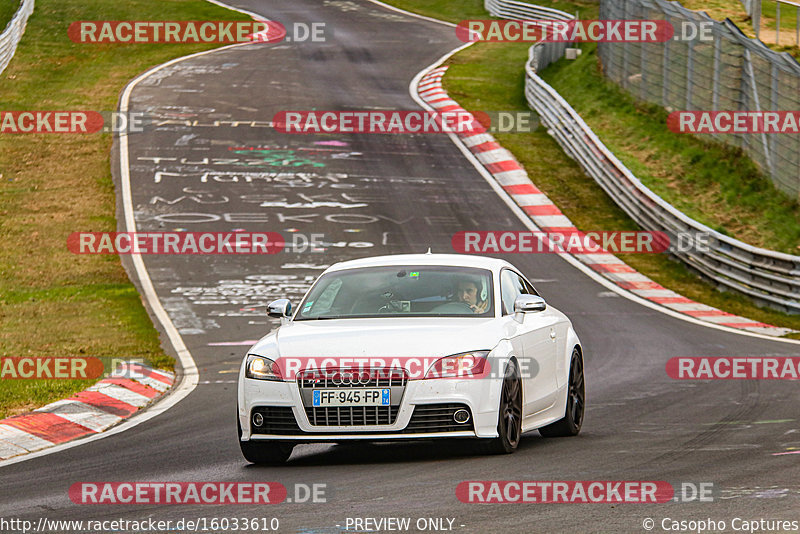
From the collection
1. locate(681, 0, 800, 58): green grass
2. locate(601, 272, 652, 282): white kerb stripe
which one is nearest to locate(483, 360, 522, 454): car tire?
locate(601, 272, 652, 282): white kerb stripe

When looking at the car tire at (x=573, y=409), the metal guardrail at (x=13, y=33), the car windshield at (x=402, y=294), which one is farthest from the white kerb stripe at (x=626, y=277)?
the metal guardrail at (x=13, y=33)

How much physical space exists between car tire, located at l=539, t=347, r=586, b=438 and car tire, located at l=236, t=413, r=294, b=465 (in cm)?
237

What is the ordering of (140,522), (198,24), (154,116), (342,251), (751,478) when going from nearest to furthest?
(140,522), (751,478), (342,251), (154,116), (198,24)

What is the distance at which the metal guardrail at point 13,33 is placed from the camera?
41594 millimetres

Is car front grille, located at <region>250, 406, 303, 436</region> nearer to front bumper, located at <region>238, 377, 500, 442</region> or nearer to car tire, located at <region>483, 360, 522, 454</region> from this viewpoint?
front bumper, located at <region>238, 377, 500, 442</region>

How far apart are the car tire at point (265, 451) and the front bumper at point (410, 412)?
15cm

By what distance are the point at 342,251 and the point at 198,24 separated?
29942 mm

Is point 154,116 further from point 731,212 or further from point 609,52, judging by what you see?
point 731,212

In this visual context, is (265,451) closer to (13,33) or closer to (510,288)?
(510,288)

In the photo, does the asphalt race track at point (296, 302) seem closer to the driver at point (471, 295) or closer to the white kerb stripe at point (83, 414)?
the white kerb stripe at point (83, 414)

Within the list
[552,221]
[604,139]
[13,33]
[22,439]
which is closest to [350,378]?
[22,439]

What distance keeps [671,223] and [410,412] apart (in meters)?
16.3

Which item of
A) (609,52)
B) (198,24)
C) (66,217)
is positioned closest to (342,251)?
(66,217)

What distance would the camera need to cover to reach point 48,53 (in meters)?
43.2
